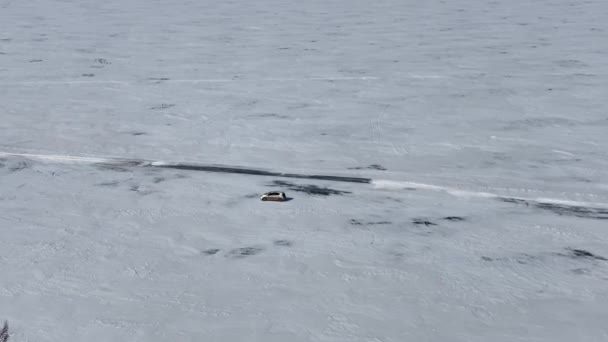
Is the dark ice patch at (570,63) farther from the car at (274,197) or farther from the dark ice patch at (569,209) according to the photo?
the car at (274,197)

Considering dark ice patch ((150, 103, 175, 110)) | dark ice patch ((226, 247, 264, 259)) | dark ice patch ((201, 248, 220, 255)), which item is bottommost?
dark ice patch ((201, 248, 220, 255))

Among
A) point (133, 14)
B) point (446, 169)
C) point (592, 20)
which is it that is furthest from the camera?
point (133, 14)

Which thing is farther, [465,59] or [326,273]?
[465,59]

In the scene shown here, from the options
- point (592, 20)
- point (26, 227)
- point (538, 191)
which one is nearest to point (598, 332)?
point (538, 191)

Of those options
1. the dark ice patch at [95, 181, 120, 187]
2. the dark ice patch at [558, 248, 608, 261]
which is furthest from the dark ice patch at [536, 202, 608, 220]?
the dark ice patch at [95, 181, 120, 187]

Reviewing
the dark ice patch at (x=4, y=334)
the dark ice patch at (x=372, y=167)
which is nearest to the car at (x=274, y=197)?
the dark ice patch at (x=372, y=167)

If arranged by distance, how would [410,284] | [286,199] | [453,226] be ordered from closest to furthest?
[410,284] < [453,226] < [286,199]

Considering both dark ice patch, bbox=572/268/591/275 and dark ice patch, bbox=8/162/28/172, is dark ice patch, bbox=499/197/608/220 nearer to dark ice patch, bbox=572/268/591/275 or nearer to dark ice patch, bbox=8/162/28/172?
dark ice patch, bbox=572/268/591/275

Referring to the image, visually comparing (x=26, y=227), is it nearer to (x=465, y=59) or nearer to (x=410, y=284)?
(x=410, y=284)
